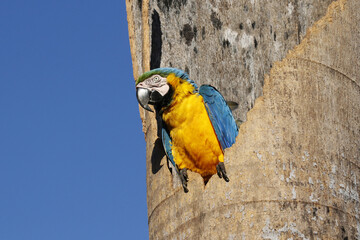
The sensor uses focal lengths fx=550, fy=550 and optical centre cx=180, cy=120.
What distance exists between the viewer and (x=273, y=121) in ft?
10.1

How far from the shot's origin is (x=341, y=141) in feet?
10.4

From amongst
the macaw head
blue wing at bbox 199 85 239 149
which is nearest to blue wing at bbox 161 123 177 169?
the macaw head

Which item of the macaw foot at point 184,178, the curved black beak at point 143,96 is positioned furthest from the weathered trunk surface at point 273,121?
the curved black beak at point 143,96

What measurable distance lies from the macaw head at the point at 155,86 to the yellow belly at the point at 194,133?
0.40 feet

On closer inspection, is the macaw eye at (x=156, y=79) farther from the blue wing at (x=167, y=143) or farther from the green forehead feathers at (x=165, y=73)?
the blue wing at (x=167, y=143)

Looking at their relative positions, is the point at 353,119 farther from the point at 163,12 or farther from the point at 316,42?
the point at 163,12

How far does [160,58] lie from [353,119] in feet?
4.73

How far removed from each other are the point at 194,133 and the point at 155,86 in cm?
46

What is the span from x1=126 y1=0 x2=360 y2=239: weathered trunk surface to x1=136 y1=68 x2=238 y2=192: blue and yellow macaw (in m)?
0.14

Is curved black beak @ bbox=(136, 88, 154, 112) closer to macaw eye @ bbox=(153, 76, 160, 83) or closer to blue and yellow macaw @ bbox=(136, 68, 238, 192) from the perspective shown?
blue and yellow macaw @ bbox=(136, 68, 238, 192)

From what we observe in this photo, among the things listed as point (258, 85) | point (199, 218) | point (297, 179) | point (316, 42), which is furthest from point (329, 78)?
point (199, 218)

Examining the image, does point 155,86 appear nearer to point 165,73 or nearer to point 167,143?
point 165,73

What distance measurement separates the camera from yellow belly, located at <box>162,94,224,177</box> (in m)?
4.05

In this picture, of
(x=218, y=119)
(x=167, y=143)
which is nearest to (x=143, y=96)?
(x=167, y=143)
